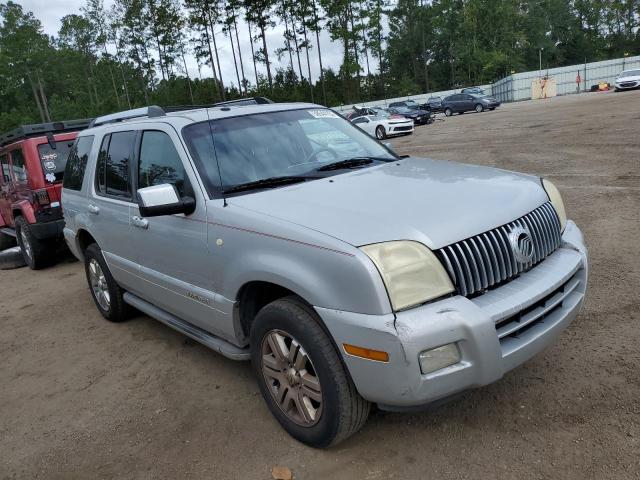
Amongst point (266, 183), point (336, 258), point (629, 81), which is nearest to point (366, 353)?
point (336, 258)

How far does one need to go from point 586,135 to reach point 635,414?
12.6m

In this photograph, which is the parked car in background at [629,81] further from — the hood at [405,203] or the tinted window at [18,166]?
the hood at [405,203]

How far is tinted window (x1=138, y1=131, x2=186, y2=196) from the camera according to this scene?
3587mm

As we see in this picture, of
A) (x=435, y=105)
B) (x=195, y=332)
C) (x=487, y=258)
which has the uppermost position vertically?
(x=487, y=258)

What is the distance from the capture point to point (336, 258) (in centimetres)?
247

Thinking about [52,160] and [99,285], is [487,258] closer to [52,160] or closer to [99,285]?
[99,285]

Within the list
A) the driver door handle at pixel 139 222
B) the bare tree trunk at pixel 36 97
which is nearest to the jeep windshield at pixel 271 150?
the driver door handle at pixel 139 222

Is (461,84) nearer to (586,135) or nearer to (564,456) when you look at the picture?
(586,135)

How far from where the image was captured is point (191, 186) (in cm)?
340

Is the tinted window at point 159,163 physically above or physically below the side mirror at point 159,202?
above

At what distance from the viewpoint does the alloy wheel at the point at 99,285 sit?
206 inches

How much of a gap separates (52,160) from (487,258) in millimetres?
7139

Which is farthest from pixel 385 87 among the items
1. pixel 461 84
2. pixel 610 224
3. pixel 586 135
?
pixel 610 224

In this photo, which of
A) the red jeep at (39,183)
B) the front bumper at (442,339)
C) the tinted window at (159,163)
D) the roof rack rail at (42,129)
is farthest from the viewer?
the roof rack rail at (42,129)
